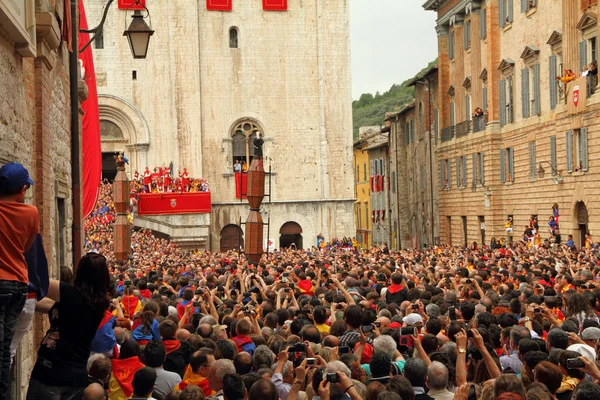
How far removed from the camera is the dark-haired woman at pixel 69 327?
6.46m

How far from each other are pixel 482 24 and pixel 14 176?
4243 cm

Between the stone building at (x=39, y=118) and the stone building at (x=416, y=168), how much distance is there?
40506mm

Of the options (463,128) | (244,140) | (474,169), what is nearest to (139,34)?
(474,169)

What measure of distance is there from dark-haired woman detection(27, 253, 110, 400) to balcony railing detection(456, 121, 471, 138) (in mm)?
42995

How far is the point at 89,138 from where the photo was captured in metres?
19.2

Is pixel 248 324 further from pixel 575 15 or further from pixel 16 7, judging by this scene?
pixel 575 15

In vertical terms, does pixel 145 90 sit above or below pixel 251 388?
above

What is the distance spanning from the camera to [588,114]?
33375 millimetres

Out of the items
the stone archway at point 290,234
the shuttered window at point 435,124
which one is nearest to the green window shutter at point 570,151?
the stone archway at point 290,234

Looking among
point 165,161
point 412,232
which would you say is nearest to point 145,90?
point 165,161

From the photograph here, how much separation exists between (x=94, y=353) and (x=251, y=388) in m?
1.81

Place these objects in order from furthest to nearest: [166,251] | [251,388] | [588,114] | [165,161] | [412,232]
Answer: [412,232] < [165,161] < [166,251] < [588,114] < [251,388]

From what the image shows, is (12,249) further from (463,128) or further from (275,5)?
(275,5)

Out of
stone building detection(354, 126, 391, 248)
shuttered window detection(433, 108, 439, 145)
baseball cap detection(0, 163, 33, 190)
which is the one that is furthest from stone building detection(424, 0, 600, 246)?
baseball cap detection(0, 163, 33, 190)
